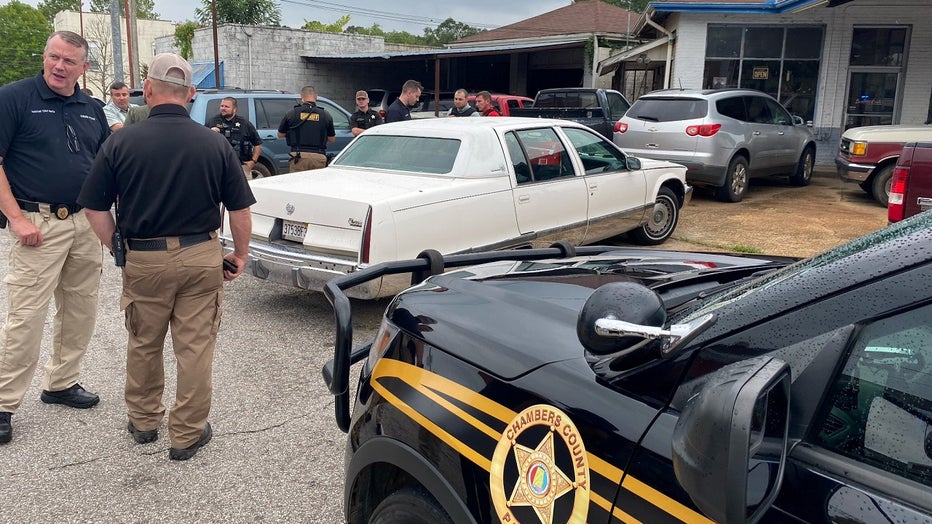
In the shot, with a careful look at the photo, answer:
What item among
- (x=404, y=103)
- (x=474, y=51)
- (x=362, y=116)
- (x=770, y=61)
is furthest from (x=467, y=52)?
(x=404, y=103)

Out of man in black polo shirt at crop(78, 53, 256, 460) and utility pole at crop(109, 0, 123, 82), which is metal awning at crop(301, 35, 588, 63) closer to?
utility pole at crop(109, 0, 123, 82)

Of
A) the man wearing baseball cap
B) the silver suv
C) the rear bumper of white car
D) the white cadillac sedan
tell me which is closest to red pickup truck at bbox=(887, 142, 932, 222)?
the white cadillac sedan

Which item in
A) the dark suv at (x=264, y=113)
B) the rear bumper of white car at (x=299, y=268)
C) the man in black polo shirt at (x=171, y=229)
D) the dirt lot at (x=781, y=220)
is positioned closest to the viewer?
the man in black polo shirt at (x=171, y=229)

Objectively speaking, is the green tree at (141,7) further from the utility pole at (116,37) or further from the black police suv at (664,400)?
the black police suv at (664,400)

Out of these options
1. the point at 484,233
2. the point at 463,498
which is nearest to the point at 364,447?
the point at 463,498

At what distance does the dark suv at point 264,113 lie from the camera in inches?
418

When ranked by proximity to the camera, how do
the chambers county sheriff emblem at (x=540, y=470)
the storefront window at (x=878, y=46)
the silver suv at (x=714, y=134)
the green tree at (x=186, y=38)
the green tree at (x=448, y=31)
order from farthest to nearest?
the green tree at (x=448, y=31) → the green tree at (x=186, y=38) → the storefront window at (x=878, y=46) → the silver suv at (x=714, y=134) → the chambers county sheriff emblem at (x=540, y=470)

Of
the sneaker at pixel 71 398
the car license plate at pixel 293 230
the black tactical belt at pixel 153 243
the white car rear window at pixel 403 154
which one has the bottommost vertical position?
the sneaker at pixel 71 398

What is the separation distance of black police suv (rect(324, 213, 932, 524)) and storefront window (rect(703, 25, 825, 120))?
Answer: 1440 cm

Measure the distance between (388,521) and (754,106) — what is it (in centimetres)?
1109

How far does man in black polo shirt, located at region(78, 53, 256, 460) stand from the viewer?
3.41 m

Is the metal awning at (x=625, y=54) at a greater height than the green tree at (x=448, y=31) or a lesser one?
lesser

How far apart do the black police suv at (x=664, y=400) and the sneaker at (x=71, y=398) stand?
2.54 metres

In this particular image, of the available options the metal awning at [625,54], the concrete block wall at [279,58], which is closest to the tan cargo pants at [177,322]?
the metal awning at [625,54]
